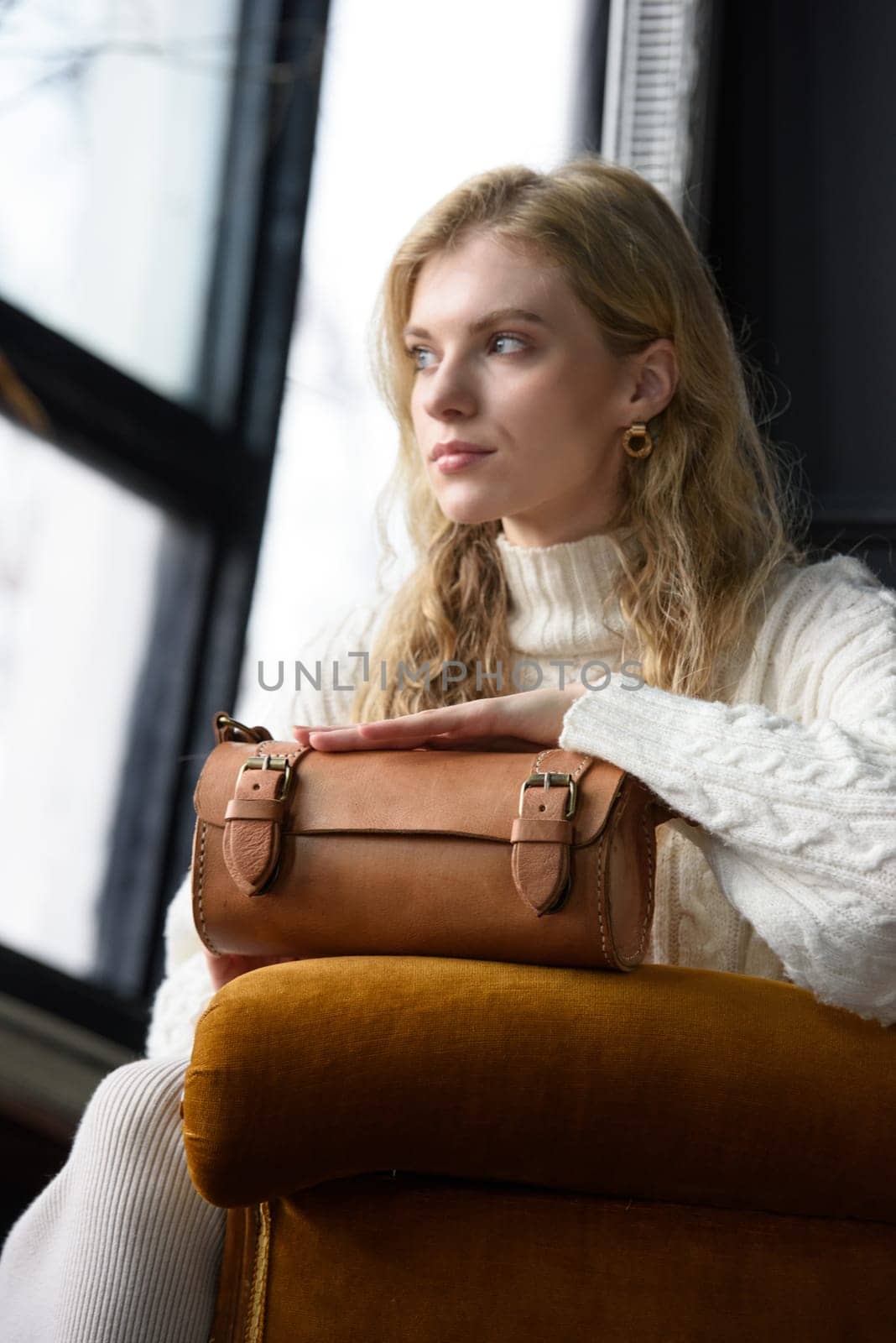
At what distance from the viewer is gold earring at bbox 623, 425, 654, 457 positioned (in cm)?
180

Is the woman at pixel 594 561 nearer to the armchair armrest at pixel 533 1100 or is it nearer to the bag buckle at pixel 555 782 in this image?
the bag buckle at pixel 555 782

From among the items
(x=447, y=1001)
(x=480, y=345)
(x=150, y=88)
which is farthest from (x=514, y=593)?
(x=150, y=88)

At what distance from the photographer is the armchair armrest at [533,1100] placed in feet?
3.47

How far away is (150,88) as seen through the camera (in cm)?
249

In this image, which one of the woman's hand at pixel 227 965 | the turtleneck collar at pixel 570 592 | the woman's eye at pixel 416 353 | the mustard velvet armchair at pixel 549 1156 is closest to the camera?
the mustard velvet armchair at pixel 549 1156

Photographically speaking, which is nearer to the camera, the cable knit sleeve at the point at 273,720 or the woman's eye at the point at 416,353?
the cable knit sleeve at the point at 273,720

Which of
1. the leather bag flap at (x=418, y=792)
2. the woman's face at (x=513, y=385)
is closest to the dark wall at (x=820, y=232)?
the woman's face at (x=513, y=385)

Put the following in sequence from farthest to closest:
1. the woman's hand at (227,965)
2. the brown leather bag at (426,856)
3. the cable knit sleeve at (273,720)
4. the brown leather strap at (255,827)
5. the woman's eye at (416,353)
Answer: the woman's eye at (416,353) < the cable knit sleeve at (273,720) < the woman's hand at (227,965) < the brown leather strap at (255,827) < the brown leather bag at (426,856)

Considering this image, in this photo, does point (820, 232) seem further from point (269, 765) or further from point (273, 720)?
point (269, 765)

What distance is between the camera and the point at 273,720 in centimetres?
192

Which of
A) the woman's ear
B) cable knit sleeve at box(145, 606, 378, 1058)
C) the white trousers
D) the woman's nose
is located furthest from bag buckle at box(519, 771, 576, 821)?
the woman's ear

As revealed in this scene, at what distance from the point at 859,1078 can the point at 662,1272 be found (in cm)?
22

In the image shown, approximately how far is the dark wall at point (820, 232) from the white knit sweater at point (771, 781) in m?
0.51

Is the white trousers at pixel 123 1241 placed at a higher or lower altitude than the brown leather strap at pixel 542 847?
lower
